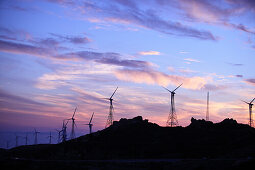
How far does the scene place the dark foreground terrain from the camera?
296 ft

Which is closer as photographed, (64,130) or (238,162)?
(238,162)

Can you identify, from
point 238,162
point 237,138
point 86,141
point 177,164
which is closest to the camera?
point 238,162

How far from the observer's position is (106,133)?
155125mm

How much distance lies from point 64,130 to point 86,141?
1409 cm

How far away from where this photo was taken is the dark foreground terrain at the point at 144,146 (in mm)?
90250

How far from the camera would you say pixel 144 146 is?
130 metres

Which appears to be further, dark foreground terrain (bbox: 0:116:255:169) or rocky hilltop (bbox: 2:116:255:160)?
rocky hilltop (bbox: 2:116:255:160)

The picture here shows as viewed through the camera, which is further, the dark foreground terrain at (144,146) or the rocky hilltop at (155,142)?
the rocky hilltop at (155,142)

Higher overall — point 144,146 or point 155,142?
point 155,142

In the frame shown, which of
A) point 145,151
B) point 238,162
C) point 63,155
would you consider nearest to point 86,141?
point 63,155

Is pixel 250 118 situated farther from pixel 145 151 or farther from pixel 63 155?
pixel 63 155

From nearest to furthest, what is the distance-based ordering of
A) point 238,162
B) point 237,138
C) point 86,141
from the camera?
point 238,162 → point 237,138 → point 86,141

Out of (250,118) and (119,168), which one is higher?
(250,118)

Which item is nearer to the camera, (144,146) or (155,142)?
(144,146)
